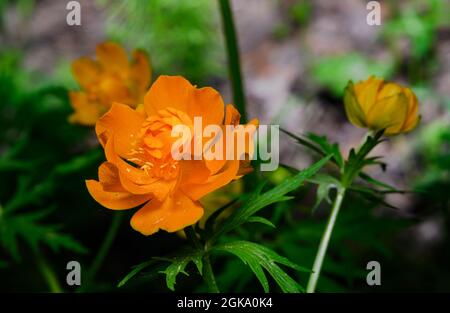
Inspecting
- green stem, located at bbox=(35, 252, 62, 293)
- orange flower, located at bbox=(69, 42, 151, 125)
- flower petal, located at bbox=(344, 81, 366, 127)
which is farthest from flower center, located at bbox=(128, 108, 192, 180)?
green stem, located at bbox=(35, 252, 62, 293)

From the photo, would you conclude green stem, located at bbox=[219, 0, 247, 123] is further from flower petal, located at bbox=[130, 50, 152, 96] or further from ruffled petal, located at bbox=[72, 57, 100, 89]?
ruffled petal, located at bbox=[72, 57, 100, 89]

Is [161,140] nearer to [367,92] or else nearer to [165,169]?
[165,169]

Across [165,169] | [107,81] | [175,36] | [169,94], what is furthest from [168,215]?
[175,36]

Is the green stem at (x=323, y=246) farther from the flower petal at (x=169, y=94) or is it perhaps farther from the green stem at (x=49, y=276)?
the green stem at (x=49, y=276)

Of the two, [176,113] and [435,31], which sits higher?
[435,31]
